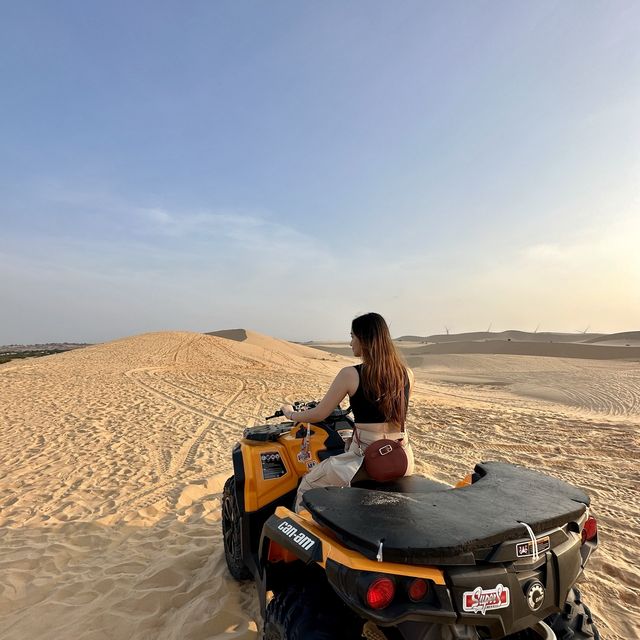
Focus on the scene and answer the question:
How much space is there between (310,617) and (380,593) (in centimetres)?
48

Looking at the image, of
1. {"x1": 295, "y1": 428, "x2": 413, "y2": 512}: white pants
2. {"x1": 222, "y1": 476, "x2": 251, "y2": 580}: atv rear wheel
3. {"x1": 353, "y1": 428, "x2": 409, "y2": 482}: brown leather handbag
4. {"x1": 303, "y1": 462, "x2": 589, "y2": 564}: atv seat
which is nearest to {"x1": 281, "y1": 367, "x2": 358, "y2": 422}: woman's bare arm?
{"x1": 295, "y1": 428, "x2": 413, "y2": 512}: white pants

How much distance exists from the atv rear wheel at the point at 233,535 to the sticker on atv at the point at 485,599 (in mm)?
2015

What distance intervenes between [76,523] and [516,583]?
185 inches

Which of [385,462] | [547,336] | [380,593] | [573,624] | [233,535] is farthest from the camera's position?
[547,336]

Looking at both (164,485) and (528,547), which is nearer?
(528,547)

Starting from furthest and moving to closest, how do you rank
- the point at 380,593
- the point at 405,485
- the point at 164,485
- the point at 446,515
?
the point at 164,485 → the point at 405,485 → the point at 446,515 → the point at 380,593

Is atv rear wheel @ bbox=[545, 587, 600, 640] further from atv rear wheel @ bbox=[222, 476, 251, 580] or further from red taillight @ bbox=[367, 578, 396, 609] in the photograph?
atv rear wheel @ bbox=[222, 476, 251, 580]

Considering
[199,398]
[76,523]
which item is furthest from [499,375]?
[76,523]

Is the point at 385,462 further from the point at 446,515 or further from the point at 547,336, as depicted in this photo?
the point at 547,336

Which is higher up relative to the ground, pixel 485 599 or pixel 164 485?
pixel 485 599

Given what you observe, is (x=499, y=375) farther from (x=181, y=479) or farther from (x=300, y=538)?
(x=300, y=538)

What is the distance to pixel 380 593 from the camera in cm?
139

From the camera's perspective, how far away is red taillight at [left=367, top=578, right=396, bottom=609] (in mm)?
1378

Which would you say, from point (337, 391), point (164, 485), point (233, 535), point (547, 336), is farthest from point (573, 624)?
point (547, 336)
